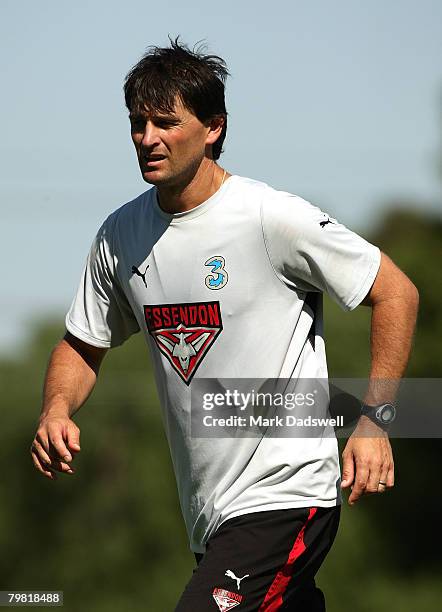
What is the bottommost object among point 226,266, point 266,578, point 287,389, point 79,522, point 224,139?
point 79,522

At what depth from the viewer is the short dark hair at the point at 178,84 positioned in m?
6.18

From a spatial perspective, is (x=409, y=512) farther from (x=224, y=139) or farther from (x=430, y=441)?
(x=224, y=139)

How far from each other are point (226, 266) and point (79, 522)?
2433 cm

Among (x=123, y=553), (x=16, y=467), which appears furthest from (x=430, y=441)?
(x=16, y=467)

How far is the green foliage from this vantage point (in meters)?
28.5

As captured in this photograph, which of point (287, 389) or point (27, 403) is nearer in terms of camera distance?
point (287, 389)

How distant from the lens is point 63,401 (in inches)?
253

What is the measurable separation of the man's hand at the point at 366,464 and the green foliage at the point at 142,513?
71.9 ft

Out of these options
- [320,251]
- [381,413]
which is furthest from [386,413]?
[320,251]

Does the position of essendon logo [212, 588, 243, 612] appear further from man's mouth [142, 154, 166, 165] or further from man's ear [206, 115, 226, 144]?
man's ear [206, 115, 226, 144]

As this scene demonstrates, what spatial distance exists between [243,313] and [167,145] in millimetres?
830

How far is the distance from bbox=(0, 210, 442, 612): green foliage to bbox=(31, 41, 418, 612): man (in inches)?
847

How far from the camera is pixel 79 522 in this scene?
29.7 metres

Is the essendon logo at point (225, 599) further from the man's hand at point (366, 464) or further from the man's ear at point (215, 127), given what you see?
the man's ear at point (215, 127)
